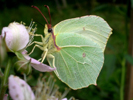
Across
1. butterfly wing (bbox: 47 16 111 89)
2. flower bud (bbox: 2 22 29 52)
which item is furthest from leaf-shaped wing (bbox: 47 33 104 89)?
flower bud (bbox: 2 22 29 52)

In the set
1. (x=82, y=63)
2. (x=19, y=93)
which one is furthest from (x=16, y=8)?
(x=19, y=93)

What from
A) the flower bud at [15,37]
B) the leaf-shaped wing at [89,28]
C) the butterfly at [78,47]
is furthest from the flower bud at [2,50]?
the leaf-shaped wing at [89,28]

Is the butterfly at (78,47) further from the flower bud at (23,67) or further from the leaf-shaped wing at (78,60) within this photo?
the flower bud at (23,67)

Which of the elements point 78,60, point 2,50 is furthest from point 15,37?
point 78,60

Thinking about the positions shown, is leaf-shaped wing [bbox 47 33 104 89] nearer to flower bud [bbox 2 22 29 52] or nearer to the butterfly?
the butterfly

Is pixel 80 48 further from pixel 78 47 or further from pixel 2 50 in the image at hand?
pixel 2 50
